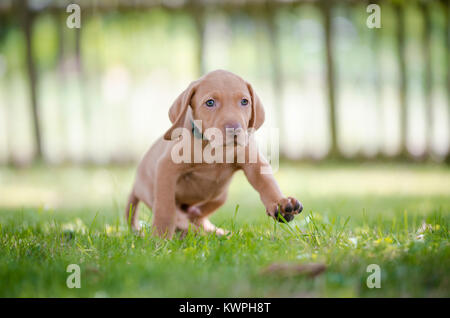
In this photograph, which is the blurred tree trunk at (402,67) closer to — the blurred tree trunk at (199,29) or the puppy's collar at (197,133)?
the blurred tree trunk at (199,29)

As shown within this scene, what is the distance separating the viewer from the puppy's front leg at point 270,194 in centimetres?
288

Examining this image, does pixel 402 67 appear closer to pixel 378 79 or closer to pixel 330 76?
pixel 378 79

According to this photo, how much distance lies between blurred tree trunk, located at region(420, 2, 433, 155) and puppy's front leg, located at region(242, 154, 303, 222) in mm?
5696

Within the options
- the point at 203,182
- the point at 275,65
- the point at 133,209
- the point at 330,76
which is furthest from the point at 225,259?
the point at 330,76

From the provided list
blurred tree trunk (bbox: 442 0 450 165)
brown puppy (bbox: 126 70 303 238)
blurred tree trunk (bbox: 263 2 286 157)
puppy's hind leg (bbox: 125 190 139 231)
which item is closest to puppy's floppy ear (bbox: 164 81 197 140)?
brown puppy (bbox: 126 70 303 238)

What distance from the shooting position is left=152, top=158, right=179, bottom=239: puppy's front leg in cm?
310

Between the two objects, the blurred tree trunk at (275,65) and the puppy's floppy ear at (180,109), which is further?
the blurred tree trunk at (275,65)

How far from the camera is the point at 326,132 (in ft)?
27.7

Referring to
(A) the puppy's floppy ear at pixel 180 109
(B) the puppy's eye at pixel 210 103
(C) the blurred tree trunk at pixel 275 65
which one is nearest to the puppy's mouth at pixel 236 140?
(B) the puppy's eye at pixel 210 103

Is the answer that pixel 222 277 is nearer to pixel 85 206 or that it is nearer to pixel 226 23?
pixel 85 206

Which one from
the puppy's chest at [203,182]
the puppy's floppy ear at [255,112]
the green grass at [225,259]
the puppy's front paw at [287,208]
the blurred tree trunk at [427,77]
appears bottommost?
the green grass at [225,259]

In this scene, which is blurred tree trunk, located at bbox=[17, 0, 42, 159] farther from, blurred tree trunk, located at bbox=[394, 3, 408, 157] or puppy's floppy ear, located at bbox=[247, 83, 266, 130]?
puppy's floppy ear, located at bbox=[247, 83, 266, 130]
